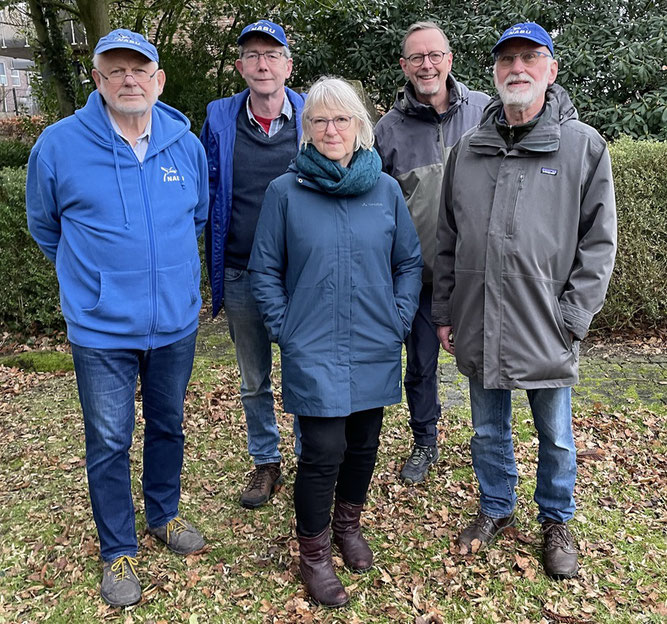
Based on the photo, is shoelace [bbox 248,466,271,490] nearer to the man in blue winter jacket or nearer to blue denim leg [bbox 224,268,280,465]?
blue denim leg [bbox 224,268,280,465]

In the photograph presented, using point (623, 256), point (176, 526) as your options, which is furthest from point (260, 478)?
point (623, 256)

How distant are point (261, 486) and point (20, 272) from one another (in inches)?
166

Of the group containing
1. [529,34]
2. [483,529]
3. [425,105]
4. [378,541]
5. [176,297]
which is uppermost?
[529,34]

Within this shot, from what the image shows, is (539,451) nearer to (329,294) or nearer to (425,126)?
(329,294)

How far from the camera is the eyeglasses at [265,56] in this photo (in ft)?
11.6

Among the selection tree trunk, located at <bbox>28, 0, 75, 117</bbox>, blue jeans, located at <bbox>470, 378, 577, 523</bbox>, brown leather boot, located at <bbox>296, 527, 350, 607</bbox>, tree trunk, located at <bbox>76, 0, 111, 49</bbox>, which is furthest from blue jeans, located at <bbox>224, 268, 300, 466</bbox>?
tree trunk, located at <bbox>28, 0, 75, 117</bbox>

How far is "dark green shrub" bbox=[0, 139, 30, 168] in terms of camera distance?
11812mm

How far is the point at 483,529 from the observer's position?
12.0 ft

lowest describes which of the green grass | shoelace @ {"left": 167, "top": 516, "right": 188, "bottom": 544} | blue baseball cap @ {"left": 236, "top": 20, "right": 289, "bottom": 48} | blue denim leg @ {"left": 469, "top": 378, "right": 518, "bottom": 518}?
the green grass

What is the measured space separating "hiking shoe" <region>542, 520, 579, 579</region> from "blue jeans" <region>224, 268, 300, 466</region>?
1445 mm

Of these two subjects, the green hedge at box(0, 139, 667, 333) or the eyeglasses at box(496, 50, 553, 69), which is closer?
the eyeglasses at box(496, 50, 553, 69)

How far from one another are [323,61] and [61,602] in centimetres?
888

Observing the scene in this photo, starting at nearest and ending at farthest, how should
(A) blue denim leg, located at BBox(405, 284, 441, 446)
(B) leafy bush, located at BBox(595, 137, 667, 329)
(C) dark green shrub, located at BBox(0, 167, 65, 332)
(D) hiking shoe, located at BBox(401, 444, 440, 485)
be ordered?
(A) blue denim leg, located at BBox(405, 284, 441, 446) < (D) hiking shoe, located at BBox(401, 444, 440, 485) < (B) leafy bush, located at BBox(595, 137, 667, 329) < (C) dark green shrub, located at BBox(0, 167, 65, 332)

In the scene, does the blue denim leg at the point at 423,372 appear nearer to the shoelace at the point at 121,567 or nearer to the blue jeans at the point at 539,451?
the blue jeans at the point at 539,451
